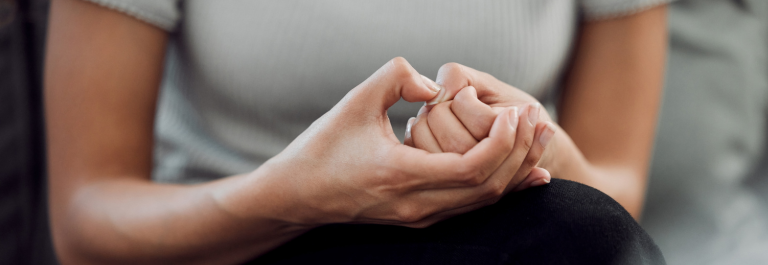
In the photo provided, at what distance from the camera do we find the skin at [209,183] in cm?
31

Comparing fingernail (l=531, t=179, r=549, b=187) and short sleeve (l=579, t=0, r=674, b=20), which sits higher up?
short sleeve (l=579, t=0, r=674, b=20)

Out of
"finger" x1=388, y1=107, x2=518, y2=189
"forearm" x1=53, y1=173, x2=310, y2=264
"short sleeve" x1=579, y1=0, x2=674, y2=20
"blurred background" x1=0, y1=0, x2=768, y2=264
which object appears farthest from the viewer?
"blurred background" x1=0, y1=0, x2=768, y2=264

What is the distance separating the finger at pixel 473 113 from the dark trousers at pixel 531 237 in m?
0.07

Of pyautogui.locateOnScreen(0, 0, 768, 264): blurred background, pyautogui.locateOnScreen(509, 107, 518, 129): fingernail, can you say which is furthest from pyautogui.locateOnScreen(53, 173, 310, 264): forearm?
pyautogui.locateOnScreen(0, 0, 768, 264): blurred background

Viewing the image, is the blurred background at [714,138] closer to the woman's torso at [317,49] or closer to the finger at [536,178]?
the woman's torso at [317,49]

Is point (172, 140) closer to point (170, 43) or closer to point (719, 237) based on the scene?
point (170, 43)

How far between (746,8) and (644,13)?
0.42m

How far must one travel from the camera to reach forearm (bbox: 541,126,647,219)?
0.40 meters

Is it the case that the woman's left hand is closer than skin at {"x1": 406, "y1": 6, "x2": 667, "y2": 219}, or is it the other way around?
the woman's left hand

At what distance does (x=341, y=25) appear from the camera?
1.54ft

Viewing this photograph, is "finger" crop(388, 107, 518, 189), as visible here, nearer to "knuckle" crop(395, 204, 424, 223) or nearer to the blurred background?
"knuckle" crop(395, 204, 424, 223)

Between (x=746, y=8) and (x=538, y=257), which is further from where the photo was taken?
(x=746, y=8)

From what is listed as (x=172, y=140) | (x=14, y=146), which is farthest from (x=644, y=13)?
(x=14, y=146)

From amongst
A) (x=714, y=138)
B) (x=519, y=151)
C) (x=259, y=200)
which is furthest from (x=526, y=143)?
(x=714, y=138)
